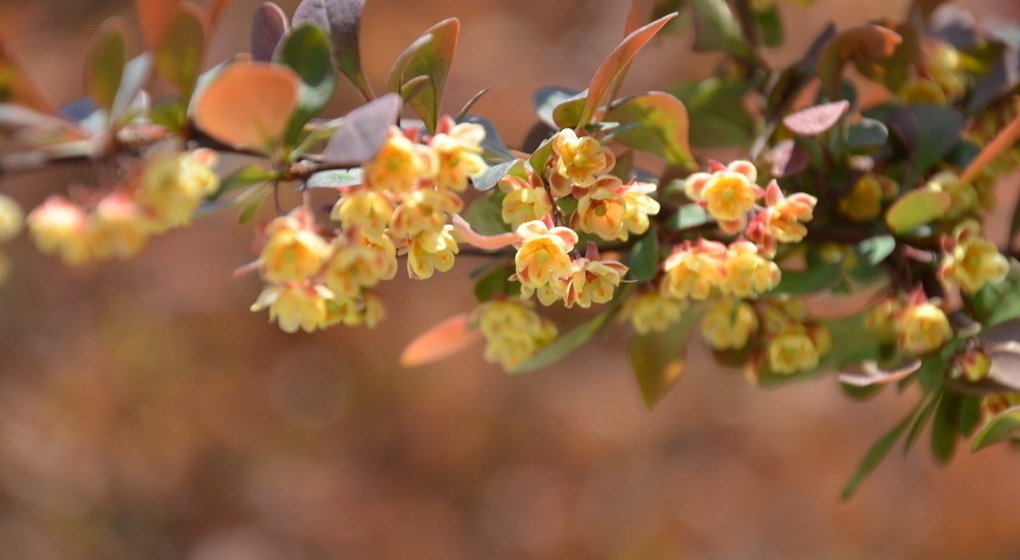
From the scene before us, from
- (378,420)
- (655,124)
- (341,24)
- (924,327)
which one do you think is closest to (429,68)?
(341,24)

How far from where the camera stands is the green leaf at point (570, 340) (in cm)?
64

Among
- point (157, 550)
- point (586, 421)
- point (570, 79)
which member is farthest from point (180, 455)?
point (570, 79)

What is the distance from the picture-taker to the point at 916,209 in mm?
600

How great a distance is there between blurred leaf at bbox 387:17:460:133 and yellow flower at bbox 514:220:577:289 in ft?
0.31

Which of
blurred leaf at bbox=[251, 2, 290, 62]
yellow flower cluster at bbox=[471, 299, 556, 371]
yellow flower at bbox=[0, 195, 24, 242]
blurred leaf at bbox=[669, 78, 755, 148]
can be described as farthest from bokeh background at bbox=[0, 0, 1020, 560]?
yellow flower at bbox=[0, 195, 24, 242]

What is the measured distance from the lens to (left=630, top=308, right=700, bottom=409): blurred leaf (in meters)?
0.76

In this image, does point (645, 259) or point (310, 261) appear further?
point (645, 259)

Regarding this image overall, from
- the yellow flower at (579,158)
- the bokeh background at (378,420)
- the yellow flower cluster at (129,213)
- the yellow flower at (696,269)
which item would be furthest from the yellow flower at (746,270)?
the bokeh background at (378,420)

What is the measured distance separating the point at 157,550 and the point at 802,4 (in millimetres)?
2154

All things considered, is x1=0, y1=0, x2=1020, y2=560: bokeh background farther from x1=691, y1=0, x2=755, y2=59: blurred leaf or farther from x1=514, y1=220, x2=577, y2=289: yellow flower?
x1=514, y1=220, x2=577, y2=289: yellow flower

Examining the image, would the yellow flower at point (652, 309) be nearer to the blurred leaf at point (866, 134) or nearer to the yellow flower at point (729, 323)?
the yellow flower at point (729, 323)

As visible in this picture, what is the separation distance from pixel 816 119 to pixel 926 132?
4.7 inches

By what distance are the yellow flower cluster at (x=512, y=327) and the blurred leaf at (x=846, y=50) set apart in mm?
284

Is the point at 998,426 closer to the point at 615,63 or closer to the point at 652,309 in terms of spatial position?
the point at 652,309
